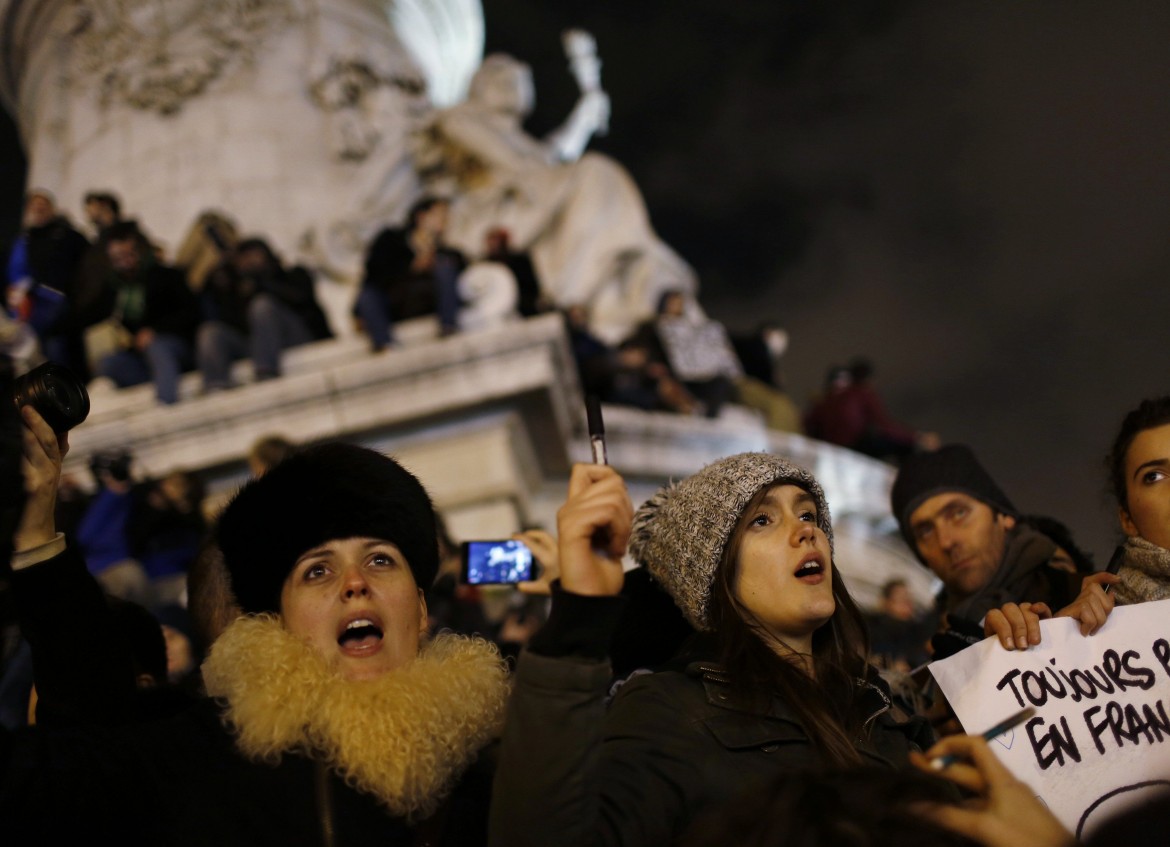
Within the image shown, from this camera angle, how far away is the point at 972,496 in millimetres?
4152

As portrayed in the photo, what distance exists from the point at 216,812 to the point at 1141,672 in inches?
80.9

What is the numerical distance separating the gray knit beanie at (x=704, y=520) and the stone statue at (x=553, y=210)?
10326 mm

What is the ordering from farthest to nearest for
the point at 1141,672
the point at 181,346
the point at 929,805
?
the point at 181,346
the point at 1141,672
the point at 929,805

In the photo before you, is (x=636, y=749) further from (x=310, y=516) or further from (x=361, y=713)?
(x=310, y=516)

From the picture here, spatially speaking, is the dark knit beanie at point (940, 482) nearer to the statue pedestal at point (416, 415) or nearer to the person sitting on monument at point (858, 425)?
the statue pedestal at point (416, 415)

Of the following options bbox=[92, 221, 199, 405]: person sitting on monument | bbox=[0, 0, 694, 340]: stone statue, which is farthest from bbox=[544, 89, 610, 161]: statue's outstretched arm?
bbox=[92, 221, 199, 405]: person sitting on monument

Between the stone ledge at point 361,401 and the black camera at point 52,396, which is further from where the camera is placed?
the stone ledge at point 361,401

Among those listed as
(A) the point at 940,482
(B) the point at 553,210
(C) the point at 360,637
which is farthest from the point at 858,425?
(C) the point at 360,637

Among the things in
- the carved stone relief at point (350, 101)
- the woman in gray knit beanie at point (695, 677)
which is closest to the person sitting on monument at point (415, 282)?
the carved stone relief at point (350, 101)

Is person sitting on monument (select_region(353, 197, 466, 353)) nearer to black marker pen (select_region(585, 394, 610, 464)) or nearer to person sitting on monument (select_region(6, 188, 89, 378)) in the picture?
person sitting on monument (select_region(6, 188, 89, 378))

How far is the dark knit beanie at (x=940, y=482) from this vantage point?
13.7 feet

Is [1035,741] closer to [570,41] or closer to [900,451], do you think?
[900,451]

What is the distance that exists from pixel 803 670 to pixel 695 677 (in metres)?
0.28

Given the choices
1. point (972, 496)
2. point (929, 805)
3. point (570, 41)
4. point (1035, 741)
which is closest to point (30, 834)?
point (929, 805)
